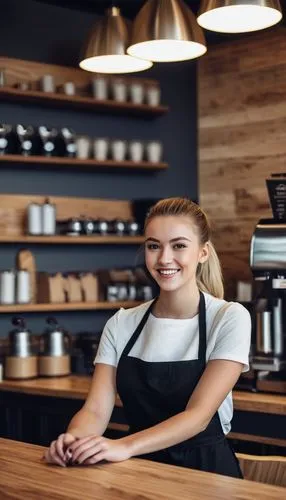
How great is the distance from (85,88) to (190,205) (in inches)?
128

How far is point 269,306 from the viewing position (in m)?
4.36

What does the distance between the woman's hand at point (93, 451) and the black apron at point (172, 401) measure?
24 centimetres

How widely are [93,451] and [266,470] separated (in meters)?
0.42

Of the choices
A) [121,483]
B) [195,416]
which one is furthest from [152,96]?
[121,483]

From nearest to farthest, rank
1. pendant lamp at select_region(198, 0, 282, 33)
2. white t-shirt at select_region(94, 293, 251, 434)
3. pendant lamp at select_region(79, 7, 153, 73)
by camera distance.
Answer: white t-shirt at select_region(94, 293, 251, 434) → pendant lamp at select_region(198, 0, 282, 33) → pendant lamp at select_region(79, 7, 153, 73)

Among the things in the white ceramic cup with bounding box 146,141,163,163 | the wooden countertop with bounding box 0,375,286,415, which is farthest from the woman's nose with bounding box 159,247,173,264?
the white ceramic cup with bounding box 146,141,163,163

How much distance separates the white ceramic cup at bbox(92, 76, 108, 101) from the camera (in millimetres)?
5727

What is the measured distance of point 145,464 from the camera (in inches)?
92.1

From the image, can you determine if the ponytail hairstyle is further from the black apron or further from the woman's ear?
the black apron

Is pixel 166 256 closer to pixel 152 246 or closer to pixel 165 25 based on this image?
pixel 152 246

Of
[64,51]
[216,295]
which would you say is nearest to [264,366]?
[216,295]

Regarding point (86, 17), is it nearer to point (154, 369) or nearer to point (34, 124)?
point (34, 124)

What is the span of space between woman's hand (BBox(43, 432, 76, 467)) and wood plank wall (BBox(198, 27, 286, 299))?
3.27 metres

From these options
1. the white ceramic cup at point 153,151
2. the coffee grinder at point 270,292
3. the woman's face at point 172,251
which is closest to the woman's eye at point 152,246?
the woman's face at point 172,251
